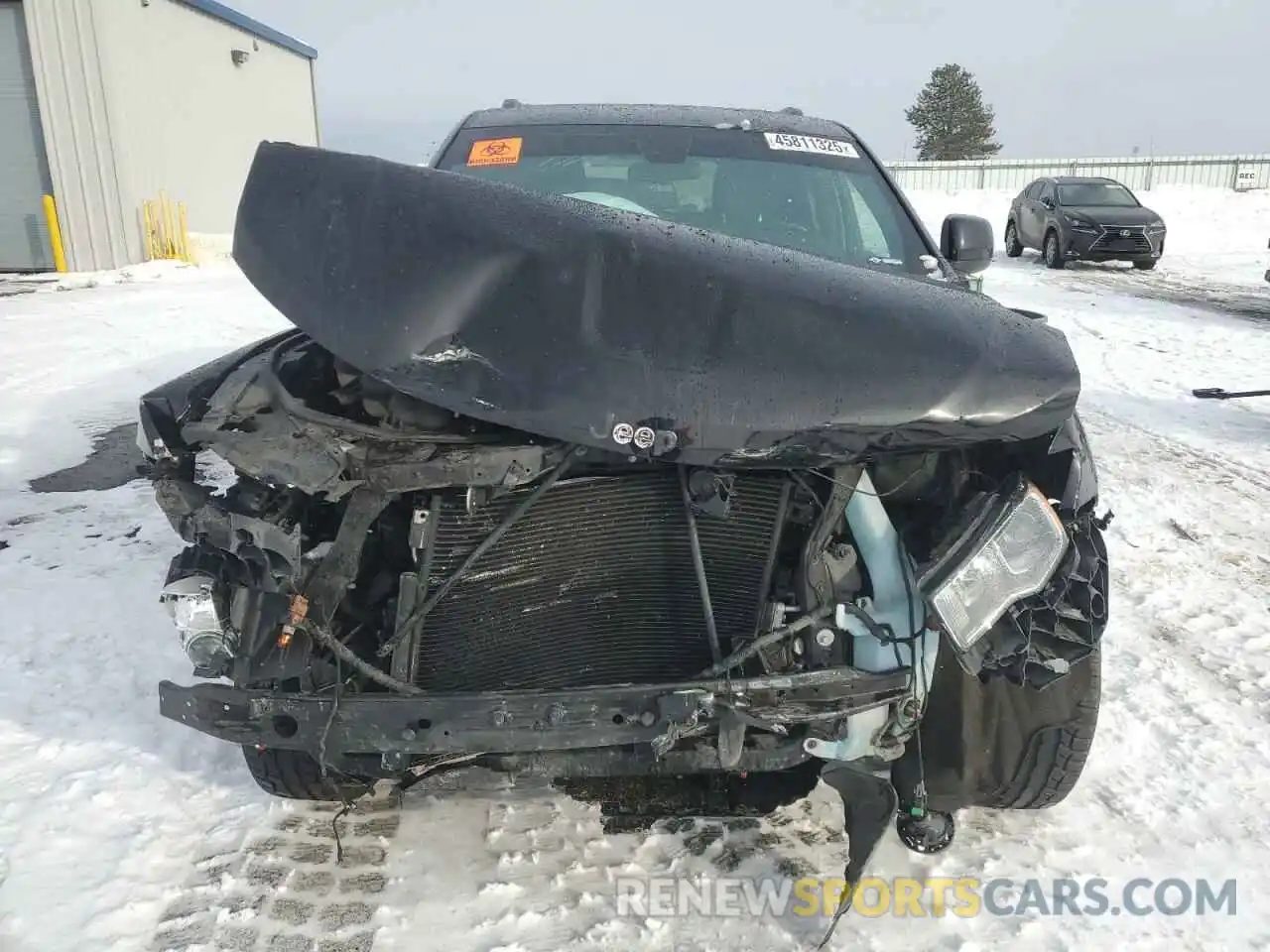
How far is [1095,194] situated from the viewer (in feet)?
53.5

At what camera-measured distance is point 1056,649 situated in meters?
1.96

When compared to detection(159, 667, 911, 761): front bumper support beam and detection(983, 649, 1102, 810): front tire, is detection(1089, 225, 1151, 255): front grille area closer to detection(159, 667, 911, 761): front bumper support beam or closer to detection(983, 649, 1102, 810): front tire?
detection(983, 649, 1102, 810): front tire

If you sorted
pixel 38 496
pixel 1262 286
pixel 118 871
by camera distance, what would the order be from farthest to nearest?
1. pixel 1262 286
2. pixel 38 496
3. pixel 118 871

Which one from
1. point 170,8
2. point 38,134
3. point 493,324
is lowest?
point 493,324

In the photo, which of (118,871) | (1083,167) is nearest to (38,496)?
(118,871)

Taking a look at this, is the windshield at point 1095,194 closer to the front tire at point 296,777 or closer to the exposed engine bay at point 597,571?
the exposed engine bay at point 597,571

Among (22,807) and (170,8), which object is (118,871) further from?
(170,8)

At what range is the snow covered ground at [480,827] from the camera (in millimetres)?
2164

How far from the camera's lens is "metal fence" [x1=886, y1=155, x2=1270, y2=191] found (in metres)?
27.0

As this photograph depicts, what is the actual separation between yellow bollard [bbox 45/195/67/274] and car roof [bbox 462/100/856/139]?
13413 millimetres

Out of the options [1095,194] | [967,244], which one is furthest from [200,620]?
[1095,194]

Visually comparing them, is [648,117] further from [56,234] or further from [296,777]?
[56,234]

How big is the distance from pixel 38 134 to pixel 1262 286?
1841 cm

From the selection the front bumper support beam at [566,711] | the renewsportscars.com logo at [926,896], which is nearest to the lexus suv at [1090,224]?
the renewsportscars.com logo at [926,896]
